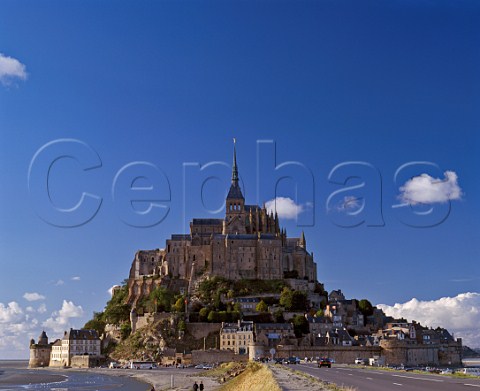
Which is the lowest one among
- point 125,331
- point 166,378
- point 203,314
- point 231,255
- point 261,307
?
point 166,378

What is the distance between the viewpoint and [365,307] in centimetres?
12925

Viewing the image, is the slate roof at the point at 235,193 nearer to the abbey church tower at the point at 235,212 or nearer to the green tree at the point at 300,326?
the abbey church tower at the point at 235,212

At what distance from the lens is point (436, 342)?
114m

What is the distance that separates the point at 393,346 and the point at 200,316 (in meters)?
32.9

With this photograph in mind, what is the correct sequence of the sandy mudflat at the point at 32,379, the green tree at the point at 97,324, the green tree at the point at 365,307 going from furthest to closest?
the green tree at the point at 97,324
the green tree at the point at 365,307
the sandy mudflat at the point at 32,379

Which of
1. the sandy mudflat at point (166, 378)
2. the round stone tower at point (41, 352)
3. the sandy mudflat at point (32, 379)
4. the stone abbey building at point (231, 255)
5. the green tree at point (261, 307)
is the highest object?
the stone abbey building at point (231, 255)

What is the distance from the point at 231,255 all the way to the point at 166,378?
52.9m

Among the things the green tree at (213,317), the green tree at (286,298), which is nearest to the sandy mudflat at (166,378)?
the green tree at (213,317)

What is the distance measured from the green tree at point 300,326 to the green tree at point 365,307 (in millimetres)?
17941

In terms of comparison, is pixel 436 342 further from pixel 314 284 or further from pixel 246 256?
pixel 246 256

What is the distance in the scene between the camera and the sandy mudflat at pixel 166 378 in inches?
2577

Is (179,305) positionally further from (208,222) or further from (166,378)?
(166,378)

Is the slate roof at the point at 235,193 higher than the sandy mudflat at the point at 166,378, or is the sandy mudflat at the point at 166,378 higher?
the slate roof at the point at 235,193

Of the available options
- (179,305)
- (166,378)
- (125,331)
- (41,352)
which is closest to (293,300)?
(179,305)
